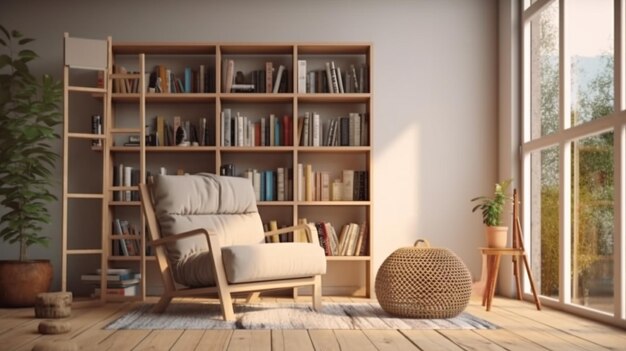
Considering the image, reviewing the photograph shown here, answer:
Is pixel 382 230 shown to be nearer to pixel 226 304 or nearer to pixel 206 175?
pixel 206 175

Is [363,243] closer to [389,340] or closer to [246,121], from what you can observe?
[246,121]

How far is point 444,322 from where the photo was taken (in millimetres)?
4668

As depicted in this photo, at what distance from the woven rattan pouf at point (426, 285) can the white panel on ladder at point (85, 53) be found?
8.85 feet

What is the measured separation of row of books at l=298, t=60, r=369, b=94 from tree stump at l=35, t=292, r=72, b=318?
2538 millimetres

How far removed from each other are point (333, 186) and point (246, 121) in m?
0.88

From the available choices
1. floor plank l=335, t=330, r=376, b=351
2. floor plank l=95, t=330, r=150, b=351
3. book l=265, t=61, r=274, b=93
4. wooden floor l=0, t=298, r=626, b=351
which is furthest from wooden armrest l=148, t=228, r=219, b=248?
book l=265, t=61, r=274, b=93

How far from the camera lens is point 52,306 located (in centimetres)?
501

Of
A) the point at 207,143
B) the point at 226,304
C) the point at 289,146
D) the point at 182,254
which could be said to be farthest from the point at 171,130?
the point at 226,304

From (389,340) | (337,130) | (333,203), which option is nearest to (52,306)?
(389,340)

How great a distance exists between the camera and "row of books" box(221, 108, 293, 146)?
6508 millimetres

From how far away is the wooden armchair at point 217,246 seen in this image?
473 centimetres

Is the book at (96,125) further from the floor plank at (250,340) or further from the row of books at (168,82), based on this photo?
the floor plank at (250,340)

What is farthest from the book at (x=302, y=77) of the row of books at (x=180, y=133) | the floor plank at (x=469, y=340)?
the floor plank at (x=469, y=340)

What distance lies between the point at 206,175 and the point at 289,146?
41.3 inches
